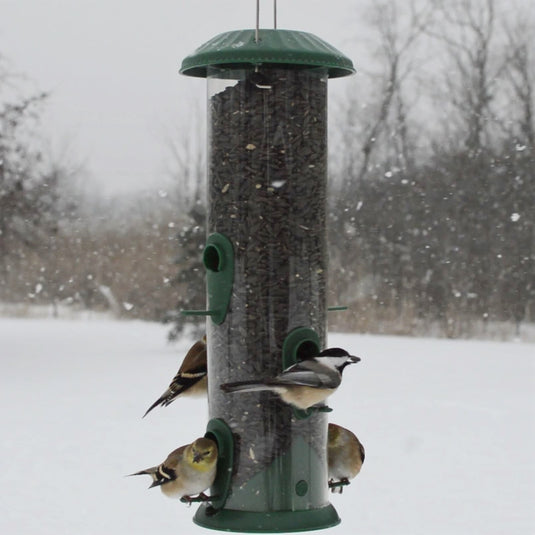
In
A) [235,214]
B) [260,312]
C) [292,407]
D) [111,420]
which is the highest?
[235,214]

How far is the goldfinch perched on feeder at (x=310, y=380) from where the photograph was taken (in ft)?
11.9

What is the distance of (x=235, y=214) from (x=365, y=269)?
16001 mm

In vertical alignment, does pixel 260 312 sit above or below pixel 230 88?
below

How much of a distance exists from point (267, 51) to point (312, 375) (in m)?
1.11

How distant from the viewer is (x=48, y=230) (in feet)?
54.7

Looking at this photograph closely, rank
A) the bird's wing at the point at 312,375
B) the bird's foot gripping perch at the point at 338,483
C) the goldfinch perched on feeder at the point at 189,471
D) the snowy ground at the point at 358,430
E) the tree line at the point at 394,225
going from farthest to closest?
the tree line at the point at 394,225, the snowy ground at the point at 358,430, the bird's foot gripping perch at the point at 338,483, the goldfinch perched on feeder at the point at 189,471, the bird's wing at the point at 312,375

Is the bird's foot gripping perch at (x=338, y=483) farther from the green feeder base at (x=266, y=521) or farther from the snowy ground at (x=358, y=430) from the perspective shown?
the snowy ground at (x=358, y=430)

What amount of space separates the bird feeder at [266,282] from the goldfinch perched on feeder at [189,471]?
4.3 inches

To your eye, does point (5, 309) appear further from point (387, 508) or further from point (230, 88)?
point (230, 88)

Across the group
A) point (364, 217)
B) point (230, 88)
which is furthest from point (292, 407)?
point (364, 217)

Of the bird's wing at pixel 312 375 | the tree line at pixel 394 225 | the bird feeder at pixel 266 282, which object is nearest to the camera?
the bird's wing at pixel 312 375

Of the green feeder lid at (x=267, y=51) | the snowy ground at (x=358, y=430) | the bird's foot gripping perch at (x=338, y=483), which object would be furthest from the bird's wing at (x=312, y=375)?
the snowy ground at (x=358, y=430)

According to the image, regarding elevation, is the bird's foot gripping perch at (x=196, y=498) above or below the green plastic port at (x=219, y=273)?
below

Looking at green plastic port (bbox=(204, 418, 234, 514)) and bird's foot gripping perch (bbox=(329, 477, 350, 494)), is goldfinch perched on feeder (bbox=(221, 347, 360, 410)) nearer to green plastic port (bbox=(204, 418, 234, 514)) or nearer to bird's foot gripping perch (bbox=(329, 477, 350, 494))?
green plastic port (bbox=(204, 418, 234, 514))
